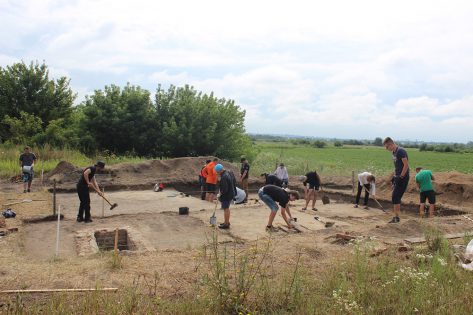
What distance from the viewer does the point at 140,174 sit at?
19938 millimetres

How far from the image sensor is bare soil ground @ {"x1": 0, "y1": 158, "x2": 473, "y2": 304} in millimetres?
5555

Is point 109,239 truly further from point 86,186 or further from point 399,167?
point 399,167

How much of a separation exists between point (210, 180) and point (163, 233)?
4.37m

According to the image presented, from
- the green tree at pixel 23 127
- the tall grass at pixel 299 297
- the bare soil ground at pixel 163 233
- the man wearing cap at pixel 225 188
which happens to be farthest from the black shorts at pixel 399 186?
the green tree at pixel 23 127

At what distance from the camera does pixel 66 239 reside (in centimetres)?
885

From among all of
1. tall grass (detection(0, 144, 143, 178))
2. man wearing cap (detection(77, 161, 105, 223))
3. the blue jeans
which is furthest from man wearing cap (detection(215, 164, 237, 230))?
tall grass (detection(0, 144, 143, 178))

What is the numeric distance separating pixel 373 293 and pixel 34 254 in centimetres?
615

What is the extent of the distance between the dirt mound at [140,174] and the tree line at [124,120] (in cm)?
483

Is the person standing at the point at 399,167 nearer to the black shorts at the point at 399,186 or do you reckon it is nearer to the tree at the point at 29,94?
the black shorts at the point at 399,186

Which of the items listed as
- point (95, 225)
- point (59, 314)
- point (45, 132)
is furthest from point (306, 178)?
point (45, 132)

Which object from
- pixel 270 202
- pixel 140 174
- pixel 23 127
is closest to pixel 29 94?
pixel 23 127

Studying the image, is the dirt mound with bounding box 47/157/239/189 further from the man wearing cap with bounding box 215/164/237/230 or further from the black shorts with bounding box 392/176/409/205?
the black shorts with bounding box 392/176/409/205

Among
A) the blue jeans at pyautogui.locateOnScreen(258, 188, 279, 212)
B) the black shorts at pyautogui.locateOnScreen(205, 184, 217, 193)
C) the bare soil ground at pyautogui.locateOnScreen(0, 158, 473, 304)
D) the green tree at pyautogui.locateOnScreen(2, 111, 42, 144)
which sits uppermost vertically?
the green tree at pyautogui.locateOnScreen(2, 111, 42, 144)

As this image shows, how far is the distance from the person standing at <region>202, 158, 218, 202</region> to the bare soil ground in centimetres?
32
